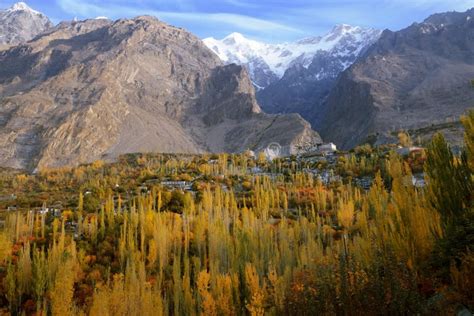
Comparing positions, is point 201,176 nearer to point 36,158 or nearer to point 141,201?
point 141,201

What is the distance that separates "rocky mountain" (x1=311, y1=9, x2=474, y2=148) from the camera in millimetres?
147750

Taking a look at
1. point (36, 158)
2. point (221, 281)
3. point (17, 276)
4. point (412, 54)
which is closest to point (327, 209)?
point (221, 281)

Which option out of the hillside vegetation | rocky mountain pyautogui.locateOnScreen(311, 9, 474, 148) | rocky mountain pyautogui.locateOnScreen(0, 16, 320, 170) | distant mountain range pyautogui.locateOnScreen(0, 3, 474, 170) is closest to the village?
the hillside vegetation

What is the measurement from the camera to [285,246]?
2588 cm

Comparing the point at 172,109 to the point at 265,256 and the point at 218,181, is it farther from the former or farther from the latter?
the point at 265,256

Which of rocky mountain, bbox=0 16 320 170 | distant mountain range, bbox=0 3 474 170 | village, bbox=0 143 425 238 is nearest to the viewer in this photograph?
village, bbox=0 143 425 238

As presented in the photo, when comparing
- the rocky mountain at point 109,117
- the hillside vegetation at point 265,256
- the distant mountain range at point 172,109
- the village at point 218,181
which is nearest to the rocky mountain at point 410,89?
the distant mountain range at point 172,109

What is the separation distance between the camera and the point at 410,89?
172625 mm

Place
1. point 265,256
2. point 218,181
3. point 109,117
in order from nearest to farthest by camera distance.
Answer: point 265,256, point 218,181, point 109,117

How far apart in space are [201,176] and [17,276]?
138 feet

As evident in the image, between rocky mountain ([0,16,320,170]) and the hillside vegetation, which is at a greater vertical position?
rocky mountain ([0,16,320,170])

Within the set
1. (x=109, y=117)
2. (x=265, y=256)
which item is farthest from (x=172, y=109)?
(x=265, y=256)

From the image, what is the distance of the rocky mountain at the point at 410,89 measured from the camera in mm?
147750

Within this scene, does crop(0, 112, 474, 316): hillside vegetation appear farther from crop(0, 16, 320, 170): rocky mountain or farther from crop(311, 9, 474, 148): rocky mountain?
crop(311, 9, 474, 148): rocky mountain
